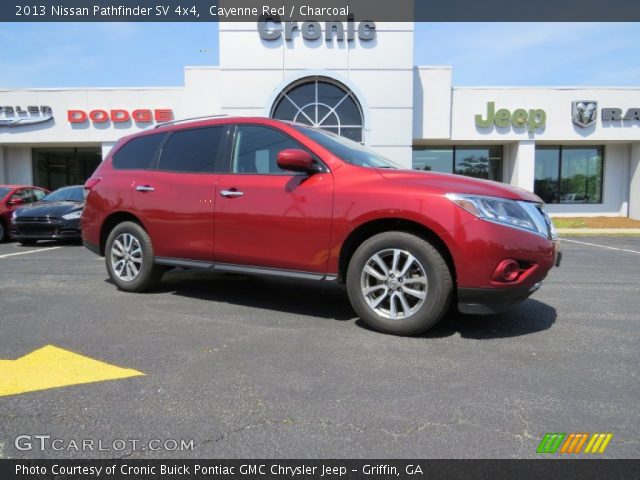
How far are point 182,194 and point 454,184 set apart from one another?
2693 millimetres

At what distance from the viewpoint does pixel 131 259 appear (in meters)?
5.14

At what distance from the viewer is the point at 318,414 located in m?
2.39

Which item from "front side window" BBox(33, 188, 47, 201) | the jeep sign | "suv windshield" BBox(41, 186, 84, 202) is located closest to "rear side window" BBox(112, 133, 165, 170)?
"suv windshield" BBox(41, 186, 84, 202)

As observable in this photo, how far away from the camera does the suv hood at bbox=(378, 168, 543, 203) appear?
348 cm

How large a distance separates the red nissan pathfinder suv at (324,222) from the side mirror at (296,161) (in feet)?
0.03

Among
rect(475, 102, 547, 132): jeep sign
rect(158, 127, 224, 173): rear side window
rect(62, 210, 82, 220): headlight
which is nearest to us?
rect(158, 127, 224, 173): rear side window

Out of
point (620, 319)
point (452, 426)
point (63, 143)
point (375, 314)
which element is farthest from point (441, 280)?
point (63, 143)

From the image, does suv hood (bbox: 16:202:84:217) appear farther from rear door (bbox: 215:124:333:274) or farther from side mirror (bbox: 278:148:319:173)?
side mirror (bbox: 278:148:319:173)

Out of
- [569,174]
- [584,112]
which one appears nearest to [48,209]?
[584,112]

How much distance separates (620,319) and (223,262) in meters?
3.77

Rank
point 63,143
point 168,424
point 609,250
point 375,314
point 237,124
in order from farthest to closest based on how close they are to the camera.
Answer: point 63,143 → point 609,250 → point 237,124 → point 375,314 → point 168,424

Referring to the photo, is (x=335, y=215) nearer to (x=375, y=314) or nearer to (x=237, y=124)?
(x=375, y=314)

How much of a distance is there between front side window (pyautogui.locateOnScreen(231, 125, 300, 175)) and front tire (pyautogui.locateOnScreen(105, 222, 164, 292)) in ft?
4.69

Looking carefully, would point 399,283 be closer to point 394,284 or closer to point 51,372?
point 394,284
